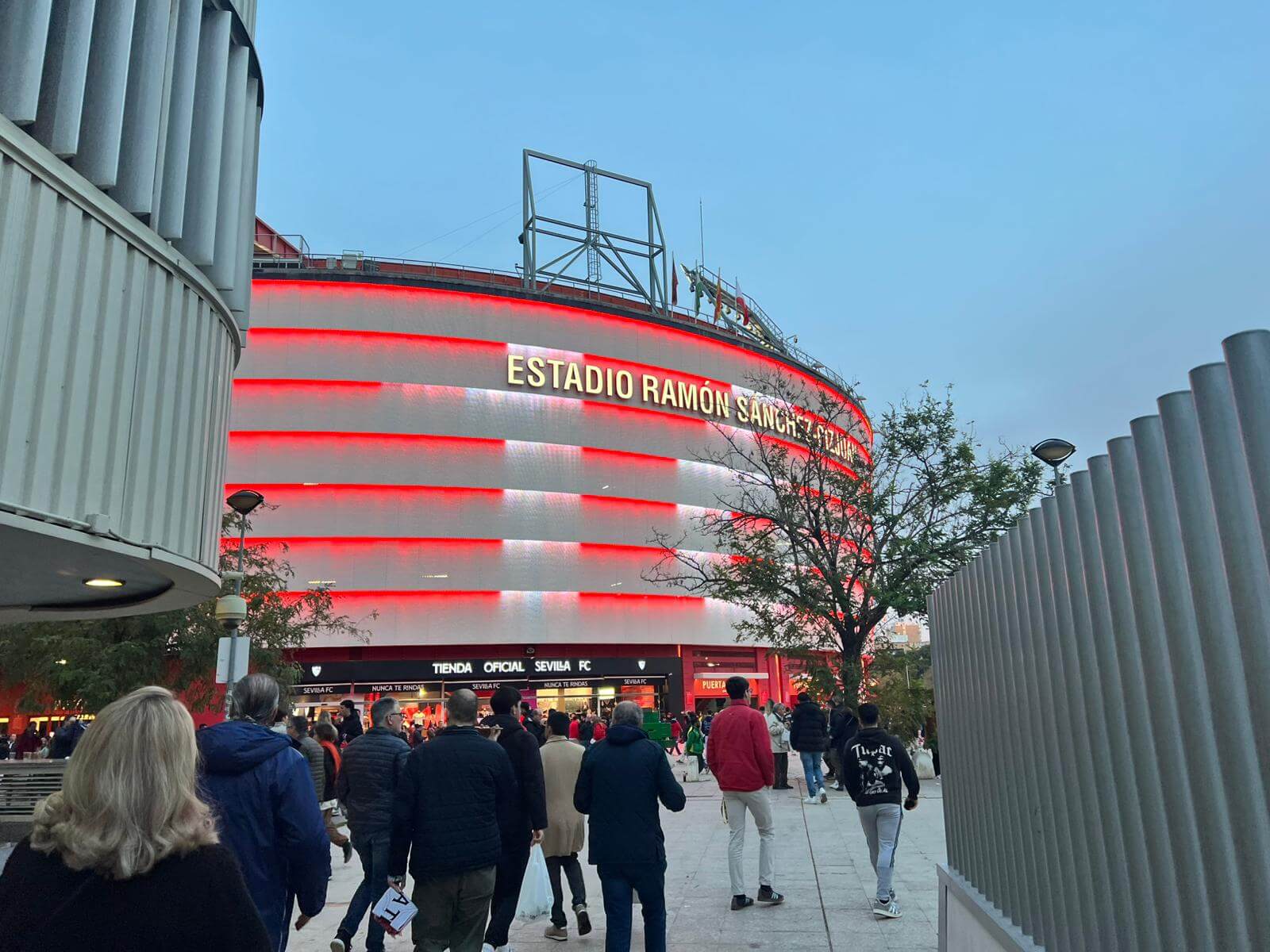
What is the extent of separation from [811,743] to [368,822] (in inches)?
437

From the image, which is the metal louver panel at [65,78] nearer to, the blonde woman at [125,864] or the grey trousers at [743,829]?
the blonde woman at [125,864]

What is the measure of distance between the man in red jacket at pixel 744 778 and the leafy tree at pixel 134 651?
51.7 feet

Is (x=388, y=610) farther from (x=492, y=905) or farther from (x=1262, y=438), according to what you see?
(x=1262, y=438)

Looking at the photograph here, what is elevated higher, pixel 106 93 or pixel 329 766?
pixel 106 93

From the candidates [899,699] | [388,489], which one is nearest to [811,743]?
[899,699]

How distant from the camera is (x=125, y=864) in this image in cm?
219

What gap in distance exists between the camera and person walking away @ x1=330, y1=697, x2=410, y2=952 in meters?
6.90

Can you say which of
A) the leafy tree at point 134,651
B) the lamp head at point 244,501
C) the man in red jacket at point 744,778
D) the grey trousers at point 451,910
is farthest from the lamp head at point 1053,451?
the leafy tree at point 134,651

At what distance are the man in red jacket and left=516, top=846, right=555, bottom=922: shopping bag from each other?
1.60 metres

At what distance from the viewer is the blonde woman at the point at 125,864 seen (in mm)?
2195

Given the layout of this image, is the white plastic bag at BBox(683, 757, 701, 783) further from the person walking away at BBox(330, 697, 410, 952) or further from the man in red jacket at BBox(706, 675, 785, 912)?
the person walking away at BBox(330, 697, 410, 952)

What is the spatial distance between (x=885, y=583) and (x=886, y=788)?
1425cm

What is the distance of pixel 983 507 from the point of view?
22.5 metres

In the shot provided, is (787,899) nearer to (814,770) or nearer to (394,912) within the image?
(394,912)
